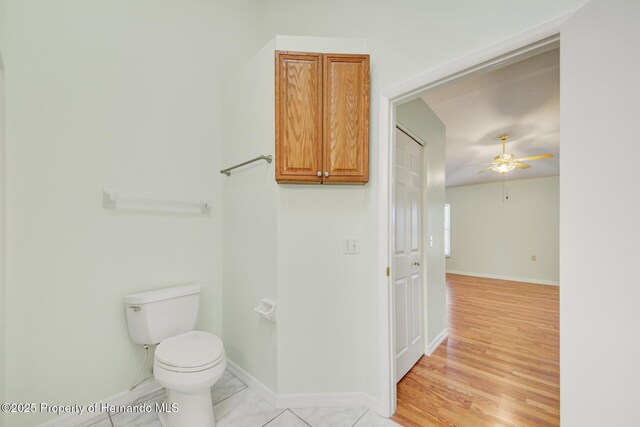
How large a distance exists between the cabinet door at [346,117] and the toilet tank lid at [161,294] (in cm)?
124

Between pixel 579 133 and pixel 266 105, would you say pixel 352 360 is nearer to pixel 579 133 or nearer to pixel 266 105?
pixel 579 133

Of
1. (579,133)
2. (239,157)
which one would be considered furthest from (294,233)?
(579,133)

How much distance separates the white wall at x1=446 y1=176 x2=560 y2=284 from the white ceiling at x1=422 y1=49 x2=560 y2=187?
1.66m

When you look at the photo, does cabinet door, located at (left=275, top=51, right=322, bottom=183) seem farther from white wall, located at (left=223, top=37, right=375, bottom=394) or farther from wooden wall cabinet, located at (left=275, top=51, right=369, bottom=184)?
white wall, located at (left=223, top=37, right=375, bottom=394)

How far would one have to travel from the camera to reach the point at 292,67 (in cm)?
154

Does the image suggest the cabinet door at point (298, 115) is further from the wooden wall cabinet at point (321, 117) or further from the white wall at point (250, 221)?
the white wall at point (250, 221)

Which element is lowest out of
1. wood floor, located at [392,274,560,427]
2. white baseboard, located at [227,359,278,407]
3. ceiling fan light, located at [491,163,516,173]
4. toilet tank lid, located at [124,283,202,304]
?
wood floor, located at [392,274,560,427]


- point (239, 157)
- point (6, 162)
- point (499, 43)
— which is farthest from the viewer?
point (239, 157)

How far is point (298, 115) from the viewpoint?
1.53m

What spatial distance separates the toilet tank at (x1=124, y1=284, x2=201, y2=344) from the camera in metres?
1.58

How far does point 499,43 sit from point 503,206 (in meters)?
6.15

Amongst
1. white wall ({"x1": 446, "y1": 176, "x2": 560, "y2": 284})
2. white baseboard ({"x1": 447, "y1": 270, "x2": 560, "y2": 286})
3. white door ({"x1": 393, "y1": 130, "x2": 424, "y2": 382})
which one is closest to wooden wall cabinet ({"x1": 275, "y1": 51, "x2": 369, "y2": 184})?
white door ({"x1": 393, "y1": 130, "x2": 424, "y2": 382})

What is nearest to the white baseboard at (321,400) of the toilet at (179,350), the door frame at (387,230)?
the door frame at (387,230)

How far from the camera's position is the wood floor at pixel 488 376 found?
162cm
